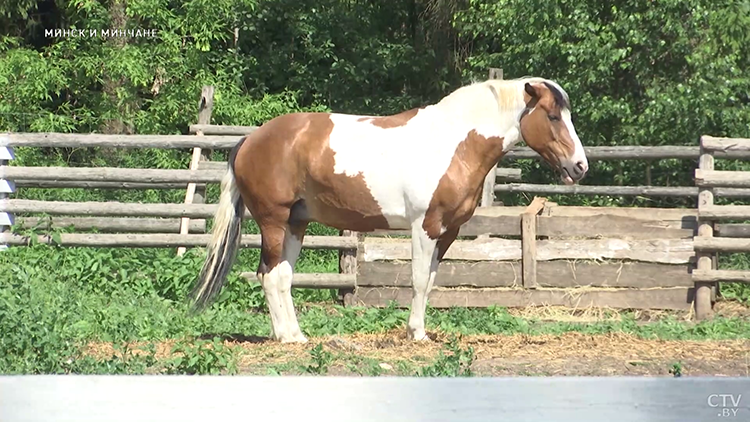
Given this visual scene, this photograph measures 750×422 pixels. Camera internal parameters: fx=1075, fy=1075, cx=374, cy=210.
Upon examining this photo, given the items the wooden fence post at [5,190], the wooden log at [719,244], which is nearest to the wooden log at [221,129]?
the wooden fence post at [5,190]

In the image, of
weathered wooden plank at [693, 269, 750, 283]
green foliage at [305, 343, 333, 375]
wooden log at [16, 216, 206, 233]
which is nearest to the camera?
green foliage at [305, 343, 333, 375]

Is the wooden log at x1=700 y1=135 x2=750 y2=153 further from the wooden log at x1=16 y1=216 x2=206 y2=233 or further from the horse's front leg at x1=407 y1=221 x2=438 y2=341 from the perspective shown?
the wooden log at x1=16 y1=216 x2=206 y2=233

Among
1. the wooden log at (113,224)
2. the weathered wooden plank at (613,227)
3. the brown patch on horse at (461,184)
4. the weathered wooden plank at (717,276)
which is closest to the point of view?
the brown patch on horse at (461,184)

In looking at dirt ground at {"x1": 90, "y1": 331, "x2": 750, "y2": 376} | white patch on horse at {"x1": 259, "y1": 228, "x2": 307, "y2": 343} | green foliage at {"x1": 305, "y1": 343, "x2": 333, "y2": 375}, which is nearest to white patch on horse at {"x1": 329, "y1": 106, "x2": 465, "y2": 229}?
white patch on horse at {"x1": 259, "y1": 228, "x2": 307, "y2": 343}

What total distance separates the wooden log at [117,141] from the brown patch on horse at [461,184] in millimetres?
4038

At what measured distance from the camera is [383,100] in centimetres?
1869

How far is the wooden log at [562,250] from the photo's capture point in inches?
420

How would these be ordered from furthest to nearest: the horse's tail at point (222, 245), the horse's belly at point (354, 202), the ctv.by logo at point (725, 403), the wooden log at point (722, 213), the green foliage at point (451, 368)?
the wooden log at point (722, 213) < the horse's tail at point (222, 245) < the horse's belly at point (354, 202) < the green foliage at point (451, 368) < the ctv.by logo at point (725, 403)

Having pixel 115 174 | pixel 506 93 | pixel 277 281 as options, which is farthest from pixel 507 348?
pixel 115 174

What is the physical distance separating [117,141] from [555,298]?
16.0 ft

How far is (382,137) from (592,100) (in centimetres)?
690

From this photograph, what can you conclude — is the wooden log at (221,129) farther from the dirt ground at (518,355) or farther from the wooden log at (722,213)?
the wooden log at (722,213)

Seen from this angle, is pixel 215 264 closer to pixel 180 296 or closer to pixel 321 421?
pixel 180 296

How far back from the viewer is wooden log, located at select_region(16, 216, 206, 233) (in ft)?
37.7
